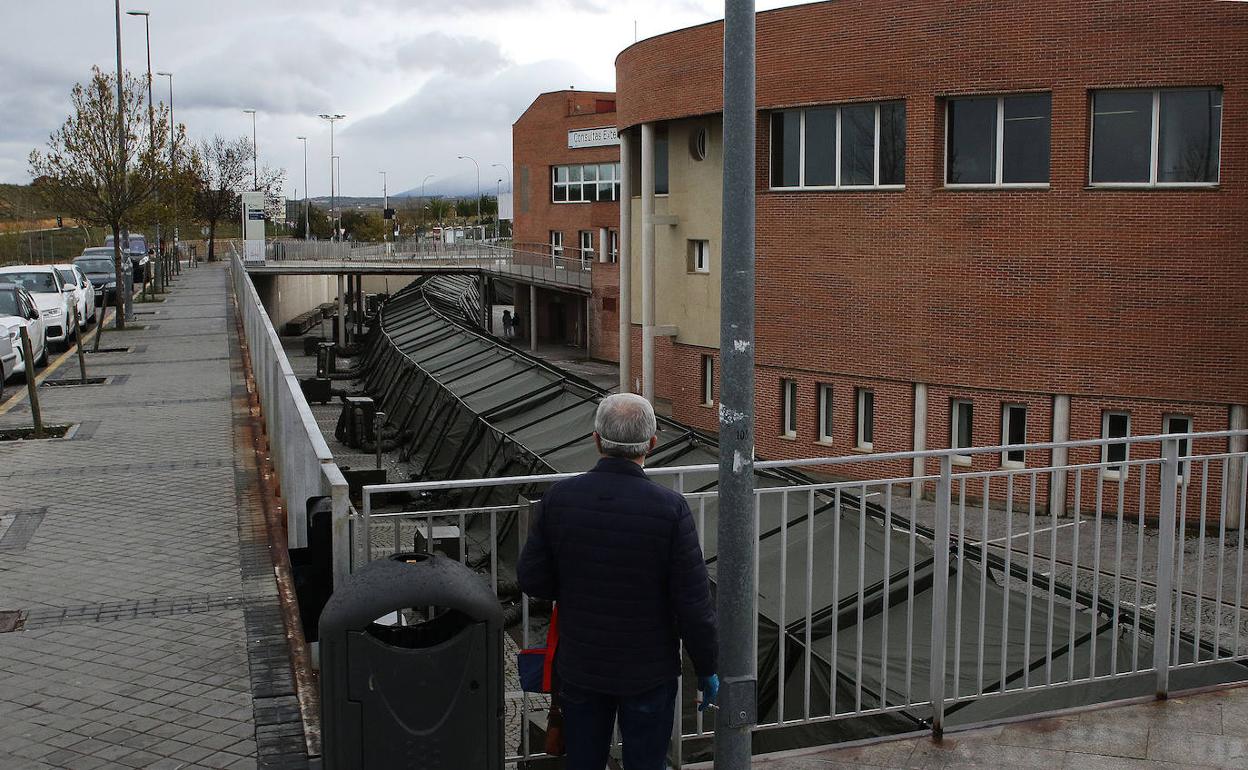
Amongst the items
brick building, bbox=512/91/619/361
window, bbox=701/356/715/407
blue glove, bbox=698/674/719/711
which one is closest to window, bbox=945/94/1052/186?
window, bbox=701/356/715/407

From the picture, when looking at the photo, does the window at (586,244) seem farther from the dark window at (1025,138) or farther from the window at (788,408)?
the dark window at (1025,138)

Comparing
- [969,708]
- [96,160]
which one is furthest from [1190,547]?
[96,160]

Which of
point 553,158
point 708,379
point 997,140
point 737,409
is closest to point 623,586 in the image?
point 737,409

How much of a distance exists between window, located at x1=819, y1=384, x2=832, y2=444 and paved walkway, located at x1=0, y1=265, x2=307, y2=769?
13.2 metres

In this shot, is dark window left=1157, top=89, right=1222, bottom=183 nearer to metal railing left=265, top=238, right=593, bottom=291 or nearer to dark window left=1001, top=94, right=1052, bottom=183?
dark window left=1001, top=94, right=1052, bottom=183

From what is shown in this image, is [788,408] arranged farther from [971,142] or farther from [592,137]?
[592,137]

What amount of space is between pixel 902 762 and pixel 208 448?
10710 millimetres

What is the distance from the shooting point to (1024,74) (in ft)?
74.0

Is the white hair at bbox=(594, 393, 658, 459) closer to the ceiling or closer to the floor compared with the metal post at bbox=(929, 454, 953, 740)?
closer to the ceiling

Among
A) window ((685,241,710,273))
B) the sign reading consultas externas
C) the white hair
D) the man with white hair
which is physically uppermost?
the sign reading consultas externas

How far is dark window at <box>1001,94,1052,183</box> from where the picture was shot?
2280cm

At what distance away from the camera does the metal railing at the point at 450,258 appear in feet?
190

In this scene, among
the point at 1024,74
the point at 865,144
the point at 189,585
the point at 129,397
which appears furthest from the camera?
the point at 865,144

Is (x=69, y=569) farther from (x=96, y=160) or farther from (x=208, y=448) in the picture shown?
(x=96, y=160)
